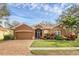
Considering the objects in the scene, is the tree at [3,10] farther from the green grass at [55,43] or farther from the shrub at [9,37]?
the green grass at [55,43]

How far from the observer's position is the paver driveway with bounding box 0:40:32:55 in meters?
1.65

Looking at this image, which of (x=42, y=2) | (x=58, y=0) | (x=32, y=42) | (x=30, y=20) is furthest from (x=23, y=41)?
(x=58, y=0)

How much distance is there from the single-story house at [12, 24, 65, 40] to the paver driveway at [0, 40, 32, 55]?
5cm

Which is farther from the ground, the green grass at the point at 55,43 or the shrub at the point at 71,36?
the shrub at the point at 71,36

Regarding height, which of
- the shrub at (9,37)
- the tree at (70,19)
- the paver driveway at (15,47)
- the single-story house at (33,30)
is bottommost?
the paver driveway at (15,47)

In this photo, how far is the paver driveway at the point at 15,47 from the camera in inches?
64.9

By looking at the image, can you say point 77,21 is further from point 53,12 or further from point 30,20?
point 30,20

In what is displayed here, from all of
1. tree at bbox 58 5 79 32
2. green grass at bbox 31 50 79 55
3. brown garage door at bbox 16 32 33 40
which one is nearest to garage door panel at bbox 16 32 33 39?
brown garage door at bbox 16 32 33 40

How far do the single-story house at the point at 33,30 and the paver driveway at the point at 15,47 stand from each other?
0.05 meters

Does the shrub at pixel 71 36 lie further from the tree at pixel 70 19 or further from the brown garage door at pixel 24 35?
the brown garage door at pixel 24 35

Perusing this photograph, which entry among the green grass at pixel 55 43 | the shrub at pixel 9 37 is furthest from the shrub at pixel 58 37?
the shrub at pixel 9 37

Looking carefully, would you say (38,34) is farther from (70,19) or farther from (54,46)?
(70,19)

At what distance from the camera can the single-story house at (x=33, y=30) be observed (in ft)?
5.46

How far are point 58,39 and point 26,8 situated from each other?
46 cm
